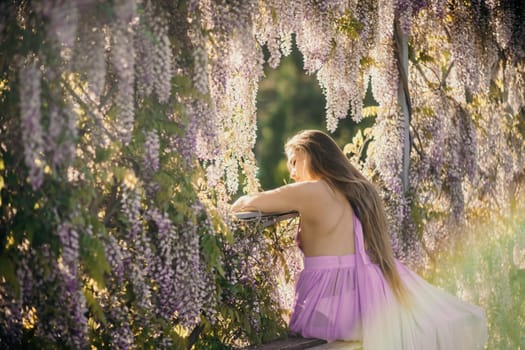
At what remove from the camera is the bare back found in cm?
407

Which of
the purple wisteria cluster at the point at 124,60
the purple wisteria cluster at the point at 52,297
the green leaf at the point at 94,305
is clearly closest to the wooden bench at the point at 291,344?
the green leaf at the point at 94,305

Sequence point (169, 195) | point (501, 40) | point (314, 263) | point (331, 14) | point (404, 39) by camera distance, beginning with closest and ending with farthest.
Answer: point (169, 195) → point (314, 263) → point (331, 14) → point (404, 39) → point (501, 40)

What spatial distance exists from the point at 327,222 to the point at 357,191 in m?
0.22

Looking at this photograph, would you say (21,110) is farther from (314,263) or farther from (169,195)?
(314,263)

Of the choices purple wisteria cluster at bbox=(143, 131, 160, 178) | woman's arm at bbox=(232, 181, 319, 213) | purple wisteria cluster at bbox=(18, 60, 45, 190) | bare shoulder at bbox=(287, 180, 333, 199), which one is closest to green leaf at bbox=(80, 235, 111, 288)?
purple wisteria cluster at bbox=(18, 60, 45, 190)

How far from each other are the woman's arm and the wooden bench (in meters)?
0.62

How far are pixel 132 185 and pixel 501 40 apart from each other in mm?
3458

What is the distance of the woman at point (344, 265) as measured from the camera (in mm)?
4035

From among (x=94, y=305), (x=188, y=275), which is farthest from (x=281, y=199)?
(x=94, y=305)

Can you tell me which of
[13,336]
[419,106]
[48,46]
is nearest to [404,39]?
[419,106]

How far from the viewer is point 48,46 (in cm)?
285

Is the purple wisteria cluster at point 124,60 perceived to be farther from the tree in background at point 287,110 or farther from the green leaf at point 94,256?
the tree in background at point 287,110

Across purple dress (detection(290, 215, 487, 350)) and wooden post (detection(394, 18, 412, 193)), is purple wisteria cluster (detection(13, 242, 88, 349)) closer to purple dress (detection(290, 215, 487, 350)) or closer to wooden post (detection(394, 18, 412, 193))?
purple dress (detection(290, 215, 487, 350))

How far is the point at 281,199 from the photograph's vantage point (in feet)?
13.1
